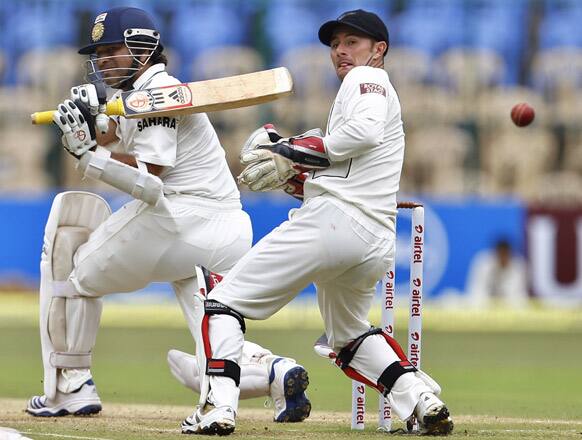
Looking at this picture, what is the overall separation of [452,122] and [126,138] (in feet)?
39.4

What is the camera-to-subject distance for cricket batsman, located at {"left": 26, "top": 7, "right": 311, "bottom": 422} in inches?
235

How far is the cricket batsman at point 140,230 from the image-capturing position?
19.6 feet

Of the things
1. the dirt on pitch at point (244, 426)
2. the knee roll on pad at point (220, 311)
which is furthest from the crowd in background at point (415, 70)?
the knee roll on pad at point (220, 311)

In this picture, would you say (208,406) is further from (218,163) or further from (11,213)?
(11,213)

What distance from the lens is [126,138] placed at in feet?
20.2

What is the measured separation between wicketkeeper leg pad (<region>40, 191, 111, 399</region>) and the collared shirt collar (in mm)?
789

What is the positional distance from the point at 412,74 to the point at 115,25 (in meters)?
12.1

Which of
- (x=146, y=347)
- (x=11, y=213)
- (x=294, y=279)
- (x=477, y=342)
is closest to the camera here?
(x=294, y=279)

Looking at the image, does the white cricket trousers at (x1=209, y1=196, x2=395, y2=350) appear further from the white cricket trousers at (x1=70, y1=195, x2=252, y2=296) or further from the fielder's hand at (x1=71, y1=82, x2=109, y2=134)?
the fielder's hand at (x1=71, y1=82, x2=109, y2=134)

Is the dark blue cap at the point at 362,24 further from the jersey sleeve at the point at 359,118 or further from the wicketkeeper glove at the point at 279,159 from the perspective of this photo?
the wicketkeeper glove at the point at 279,159

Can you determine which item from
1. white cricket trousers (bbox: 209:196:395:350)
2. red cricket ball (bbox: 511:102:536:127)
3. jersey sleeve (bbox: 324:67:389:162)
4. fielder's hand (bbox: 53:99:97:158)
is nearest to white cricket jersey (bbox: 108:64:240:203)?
fielder's hand (bbox: 53:99:97:158)

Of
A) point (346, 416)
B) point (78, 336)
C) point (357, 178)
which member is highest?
point (357, 178)

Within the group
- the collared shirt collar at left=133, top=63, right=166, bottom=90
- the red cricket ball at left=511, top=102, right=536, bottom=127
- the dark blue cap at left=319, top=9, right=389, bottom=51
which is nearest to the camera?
the dark blue cap at left=319, top=9, right=389, bottom=51

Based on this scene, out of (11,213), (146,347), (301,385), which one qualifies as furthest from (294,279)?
(11,213)
